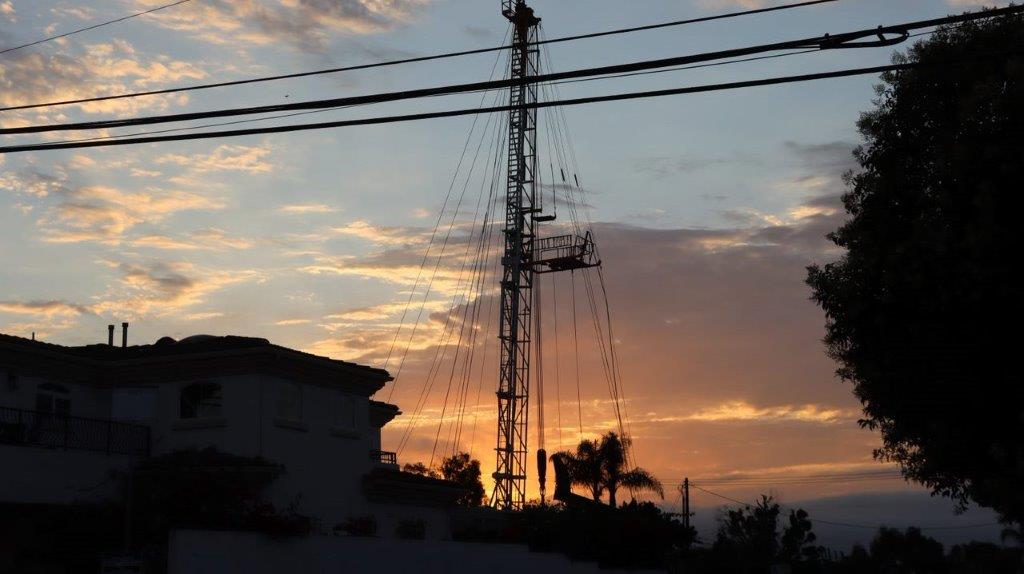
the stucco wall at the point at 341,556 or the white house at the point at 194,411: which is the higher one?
the white house at the point at 194,411

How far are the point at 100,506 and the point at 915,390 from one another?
22.0 meters

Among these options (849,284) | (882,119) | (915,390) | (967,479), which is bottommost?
(967,479)

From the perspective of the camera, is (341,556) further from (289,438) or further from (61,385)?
(61,385)

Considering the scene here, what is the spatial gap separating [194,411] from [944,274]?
23.2 meters

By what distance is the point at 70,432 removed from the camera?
33.7 metres

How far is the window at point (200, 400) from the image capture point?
36250 mm

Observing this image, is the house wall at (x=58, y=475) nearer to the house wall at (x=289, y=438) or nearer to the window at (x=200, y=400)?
the house wall at (x=289, y=438)

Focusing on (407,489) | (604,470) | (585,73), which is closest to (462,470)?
(604,470)

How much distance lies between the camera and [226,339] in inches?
1465

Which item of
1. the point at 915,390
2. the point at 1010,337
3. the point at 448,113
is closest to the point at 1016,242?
the point at 1010,337

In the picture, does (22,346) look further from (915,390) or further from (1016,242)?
(1016,242)

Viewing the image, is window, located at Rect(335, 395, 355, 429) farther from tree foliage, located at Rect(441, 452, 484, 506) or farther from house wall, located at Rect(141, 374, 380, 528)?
tree foliage, located at Rect(441, 452, 484, 506)

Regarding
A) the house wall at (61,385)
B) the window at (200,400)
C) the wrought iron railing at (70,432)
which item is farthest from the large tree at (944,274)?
the house wall at (61,385)

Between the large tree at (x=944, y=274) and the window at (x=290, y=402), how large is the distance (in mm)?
17613
